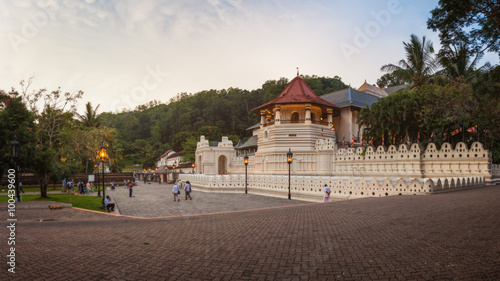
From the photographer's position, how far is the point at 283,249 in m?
6.18

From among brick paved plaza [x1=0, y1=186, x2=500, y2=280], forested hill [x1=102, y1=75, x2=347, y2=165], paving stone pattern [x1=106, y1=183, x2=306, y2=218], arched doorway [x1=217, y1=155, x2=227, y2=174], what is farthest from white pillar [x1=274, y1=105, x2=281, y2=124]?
forested hill [x1=102, y1=75, x2=347, y2=165]

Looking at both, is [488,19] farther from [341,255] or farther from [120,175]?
[120,175]

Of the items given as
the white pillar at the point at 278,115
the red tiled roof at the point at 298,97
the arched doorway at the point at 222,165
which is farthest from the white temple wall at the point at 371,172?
the arched doorway at the point at 222,165

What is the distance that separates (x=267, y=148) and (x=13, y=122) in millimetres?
26197

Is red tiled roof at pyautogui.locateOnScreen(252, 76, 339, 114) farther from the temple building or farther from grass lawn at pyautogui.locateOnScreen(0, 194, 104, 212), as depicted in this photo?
grass lawn at pyautogui.locateOnScreen(0, 194, 104, 212)

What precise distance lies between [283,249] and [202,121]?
246 feet

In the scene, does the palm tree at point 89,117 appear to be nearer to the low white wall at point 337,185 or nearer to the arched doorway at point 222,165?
the arched doorway at point 222,165

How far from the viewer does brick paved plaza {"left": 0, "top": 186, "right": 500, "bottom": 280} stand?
15.8 ft

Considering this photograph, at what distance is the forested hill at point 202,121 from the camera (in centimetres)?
7431

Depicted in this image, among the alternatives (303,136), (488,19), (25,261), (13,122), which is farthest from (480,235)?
(303,136)

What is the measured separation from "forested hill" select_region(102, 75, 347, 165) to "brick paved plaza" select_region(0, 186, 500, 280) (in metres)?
60.4

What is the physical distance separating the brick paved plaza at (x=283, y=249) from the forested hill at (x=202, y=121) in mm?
60402

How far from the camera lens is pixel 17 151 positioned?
1424 centimetres

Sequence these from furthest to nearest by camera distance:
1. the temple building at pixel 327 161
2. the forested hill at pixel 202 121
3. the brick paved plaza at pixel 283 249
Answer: the forested hill at pixel 202 121
the temple building at pixel 327 161
the brick paved plaza at pixel 283 249
